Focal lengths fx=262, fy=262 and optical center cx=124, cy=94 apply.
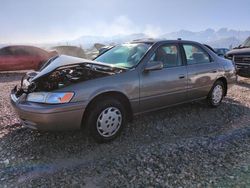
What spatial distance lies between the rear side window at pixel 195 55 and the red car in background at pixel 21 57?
918 centimetres

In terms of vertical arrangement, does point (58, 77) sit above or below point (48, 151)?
above

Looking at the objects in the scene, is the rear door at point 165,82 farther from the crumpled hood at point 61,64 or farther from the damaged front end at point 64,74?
the crumpled hood at point 61,64

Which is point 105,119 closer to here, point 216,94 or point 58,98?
point 58,98

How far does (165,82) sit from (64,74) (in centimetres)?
170

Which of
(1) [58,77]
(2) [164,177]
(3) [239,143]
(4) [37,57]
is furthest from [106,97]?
(4) [37,57]

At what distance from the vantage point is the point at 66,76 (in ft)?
13.1

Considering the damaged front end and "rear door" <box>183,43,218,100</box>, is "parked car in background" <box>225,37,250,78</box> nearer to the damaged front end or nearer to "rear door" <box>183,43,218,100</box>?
"rear door" <box>183,43,218,100</box>

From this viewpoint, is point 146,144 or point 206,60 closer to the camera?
point 146,144

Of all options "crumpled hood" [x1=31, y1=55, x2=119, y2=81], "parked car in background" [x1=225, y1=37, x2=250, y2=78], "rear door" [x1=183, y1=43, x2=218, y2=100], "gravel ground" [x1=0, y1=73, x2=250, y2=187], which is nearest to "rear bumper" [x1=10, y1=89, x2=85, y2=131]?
"gravel ground" [x1=0, y1=73, x2=250, y2=187]

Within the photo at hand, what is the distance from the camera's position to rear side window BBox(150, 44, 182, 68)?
4.61 meters

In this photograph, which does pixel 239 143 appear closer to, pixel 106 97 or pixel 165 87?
pixel 165 87

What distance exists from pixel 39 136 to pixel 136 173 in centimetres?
185

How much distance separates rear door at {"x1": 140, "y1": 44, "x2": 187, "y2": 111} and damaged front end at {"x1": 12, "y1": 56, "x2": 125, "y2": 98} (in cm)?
55

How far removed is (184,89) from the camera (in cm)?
493
